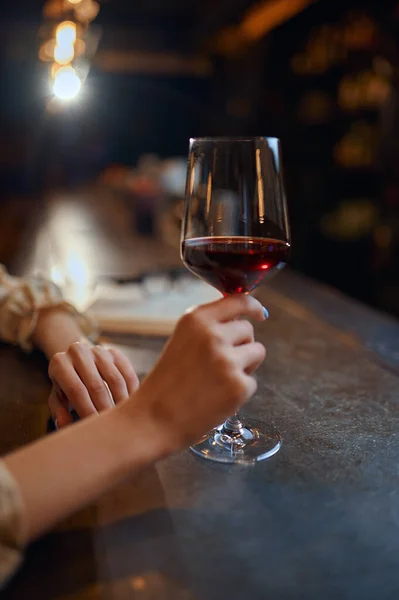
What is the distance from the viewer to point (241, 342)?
628 millimetres

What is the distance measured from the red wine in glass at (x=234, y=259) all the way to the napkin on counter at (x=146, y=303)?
52cm

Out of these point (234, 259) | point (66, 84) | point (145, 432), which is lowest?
point (145, 432)

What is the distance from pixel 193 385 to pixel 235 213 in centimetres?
28

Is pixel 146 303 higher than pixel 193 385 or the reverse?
the reverse

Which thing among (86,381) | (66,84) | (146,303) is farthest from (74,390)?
(66,84)

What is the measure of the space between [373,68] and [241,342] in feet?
12.4

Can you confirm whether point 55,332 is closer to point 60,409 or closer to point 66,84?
point 60,409

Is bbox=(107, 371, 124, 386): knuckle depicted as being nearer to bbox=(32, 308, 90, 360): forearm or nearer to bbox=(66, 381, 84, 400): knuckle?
bbox=(66, 381, 84, 400): knuckle

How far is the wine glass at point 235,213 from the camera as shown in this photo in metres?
0.76

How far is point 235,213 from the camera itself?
30.9 inches

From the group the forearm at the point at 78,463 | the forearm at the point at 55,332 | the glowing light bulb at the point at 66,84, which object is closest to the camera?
the forearm at the point at 78,463

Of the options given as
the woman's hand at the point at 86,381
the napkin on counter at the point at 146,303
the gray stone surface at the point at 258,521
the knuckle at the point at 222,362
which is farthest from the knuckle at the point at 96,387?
the napkin on counter at the point at 146,303

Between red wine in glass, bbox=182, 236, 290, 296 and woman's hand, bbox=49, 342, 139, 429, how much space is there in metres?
0.16

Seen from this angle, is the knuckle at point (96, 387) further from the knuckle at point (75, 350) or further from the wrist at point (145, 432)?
the wrist at point (145, 432)
